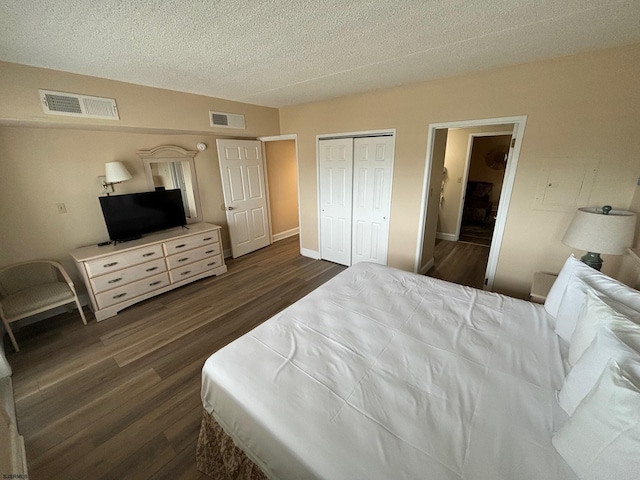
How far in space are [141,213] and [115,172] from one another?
1.72 ft

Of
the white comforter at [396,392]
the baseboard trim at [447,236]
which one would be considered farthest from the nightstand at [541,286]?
the baseboard trim at [447,236]

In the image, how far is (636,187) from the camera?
195cm

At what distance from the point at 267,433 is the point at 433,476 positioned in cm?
61

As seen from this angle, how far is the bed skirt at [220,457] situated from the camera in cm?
115

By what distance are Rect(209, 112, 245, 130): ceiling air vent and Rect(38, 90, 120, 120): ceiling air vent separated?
1038mm

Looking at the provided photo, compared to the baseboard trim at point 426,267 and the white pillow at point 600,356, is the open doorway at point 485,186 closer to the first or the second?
the baseboard trim at point 426,267

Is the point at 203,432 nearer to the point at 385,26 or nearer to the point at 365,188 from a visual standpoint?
the point at 385,26

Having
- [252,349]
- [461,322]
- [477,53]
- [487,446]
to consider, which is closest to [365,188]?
[477,53]

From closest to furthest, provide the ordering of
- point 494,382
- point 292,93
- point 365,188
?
point 494,382
point 292,93
point 365,188

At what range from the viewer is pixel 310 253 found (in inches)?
170

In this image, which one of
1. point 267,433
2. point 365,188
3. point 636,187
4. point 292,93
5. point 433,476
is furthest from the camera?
point 365,188

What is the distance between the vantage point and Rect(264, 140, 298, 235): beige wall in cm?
474

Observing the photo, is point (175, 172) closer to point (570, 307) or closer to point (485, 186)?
point (570, 307)

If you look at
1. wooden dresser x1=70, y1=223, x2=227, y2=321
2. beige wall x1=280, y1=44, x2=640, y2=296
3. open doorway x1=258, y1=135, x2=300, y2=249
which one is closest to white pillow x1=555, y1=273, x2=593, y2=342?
beige wall x1=280, y1=44, x2=640, y2=296
